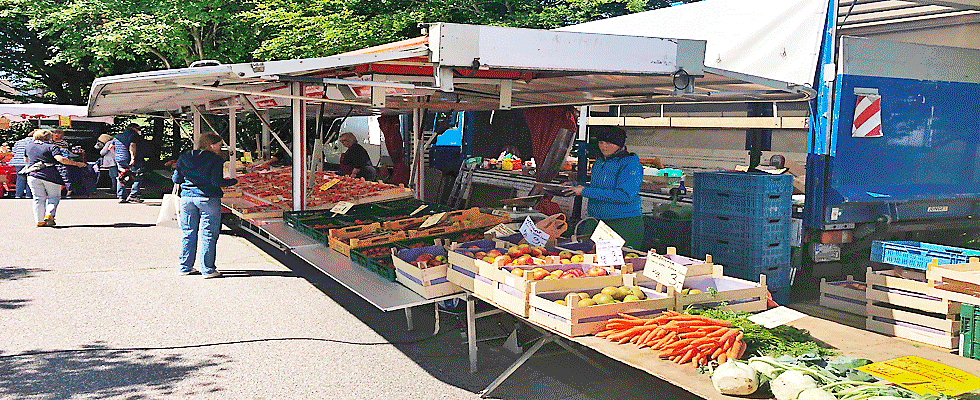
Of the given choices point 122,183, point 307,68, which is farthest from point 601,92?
point 122,183

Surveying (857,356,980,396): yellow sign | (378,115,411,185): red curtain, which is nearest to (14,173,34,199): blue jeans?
(378,115,411,185): red curtain

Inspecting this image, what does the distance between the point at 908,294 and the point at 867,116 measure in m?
2.06

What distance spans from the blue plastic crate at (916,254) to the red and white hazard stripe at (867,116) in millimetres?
957

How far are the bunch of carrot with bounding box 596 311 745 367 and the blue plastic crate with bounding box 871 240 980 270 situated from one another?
3.04m

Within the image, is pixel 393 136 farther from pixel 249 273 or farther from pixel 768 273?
pixel 768 273

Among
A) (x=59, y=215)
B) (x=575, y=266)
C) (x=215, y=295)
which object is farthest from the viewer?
(x=59, y=215)

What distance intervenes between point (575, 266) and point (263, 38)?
55.9 ft

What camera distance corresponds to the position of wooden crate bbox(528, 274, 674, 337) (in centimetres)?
402

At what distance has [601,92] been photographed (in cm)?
701

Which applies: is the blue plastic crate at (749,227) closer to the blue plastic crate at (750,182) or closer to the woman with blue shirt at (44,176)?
the blue plastic crate at (750,182)

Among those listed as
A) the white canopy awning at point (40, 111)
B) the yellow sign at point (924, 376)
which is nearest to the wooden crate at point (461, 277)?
the yellow sign at point (924, 376)

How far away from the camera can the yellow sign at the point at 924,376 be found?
321cm

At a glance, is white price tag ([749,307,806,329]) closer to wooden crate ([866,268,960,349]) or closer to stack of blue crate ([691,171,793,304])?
wooden crate ([866,268,960,349])

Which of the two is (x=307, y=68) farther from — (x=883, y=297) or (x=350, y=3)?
(x=350, y=3)
